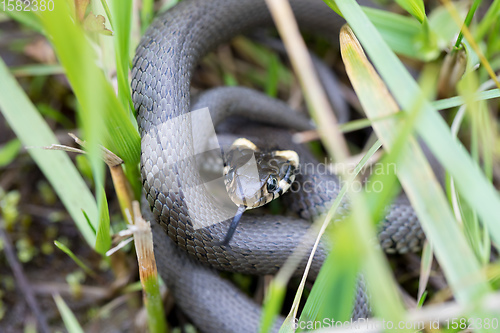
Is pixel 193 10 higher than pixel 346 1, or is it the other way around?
pixel 193 10

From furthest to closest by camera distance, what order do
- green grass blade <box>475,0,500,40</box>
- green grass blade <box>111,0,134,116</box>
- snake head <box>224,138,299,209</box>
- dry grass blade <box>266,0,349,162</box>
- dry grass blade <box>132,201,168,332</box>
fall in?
1. snake head <box>224,138,299,209</box>
2. green grass blade <box>475,0,500,40</box>
3. dry grass blade <box>132,201,168,332</box>
4. green grass blade <box>111,0,134,116</box>
5. dry grass blade <box>266,0,349,162</box>

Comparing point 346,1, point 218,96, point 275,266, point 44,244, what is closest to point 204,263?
point 275,266

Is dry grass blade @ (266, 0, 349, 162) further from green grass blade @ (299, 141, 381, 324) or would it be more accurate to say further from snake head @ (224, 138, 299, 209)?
snake head @ (224, 138, 299, 209)

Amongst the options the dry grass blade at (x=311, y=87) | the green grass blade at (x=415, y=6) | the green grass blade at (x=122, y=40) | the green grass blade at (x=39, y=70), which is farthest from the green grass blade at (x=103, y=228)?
the green grass blade at (x=415, y=6)

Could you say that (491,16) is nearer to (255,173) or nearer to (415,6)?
(415,6)

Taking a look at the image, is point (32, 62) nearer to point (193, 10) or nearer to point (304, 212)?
point (193, 10)

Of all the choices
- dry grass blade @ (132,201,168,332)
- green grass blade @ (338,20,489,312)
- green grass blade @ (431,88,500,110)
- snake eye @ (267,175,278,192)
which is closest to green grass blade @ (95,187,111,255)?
dry grass blade @ (132,201,168,332)

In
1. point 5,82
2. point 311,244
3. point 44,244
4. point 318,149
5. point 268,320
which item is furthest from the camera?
point 318,149

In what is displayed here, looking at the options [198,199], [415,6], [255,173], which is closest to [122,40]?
[198,199]
